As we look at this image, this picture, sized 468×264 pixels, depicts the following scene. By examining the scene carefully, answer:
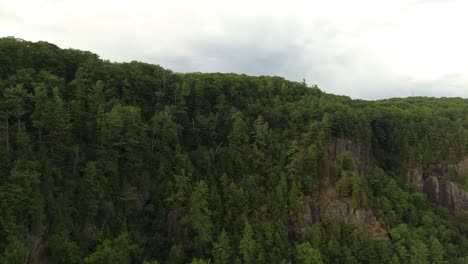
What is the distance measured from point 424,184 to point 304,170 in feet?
129

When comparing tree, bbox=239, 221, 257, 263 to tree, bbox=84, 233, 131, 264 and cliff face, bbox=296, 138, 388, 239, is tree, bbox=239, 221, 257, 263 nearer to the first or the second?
cliff face, bbox=296, 138, 388, 239

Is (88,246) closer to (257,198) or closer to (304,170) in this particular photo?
(257,198)

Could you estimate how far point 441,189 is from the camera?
8625cm

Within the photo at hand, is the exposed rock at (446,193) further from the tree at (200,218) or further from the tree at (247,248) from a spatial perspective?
the tree at (200,218)

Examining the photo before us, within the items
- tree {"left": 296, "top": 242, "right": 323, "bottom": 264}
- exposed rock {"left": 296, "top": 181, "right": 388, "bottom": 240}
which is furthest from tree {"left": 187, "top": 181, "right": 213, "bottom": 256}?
exposed rock {"left": 296, "top": 181, "right": 388, "bottom": 240}

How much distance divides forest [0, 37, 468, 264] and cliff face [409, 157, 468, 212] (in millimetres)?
2508

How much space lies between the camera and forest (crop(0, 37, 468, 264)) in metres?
44.4

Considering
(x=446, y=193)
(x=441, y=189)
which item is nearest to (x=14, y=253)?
(x=441, y=189)

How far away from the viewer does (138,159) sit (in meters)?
54.3

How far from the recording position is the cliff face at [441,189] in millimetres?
85000

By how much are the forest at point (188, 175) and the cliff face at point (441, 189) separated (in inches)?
98.8

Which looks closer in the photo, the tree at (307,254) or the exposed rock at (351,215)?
the tree at (307,254)

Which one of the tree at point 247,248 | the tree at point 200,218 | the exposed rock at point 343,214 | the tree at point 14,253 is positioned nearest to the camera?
the tree at point 14,253

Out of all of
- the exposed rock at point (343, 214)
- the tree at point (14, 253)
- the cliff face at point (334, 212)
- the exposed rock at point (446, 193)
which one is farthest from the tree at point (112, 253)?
the exposed rock at point (446, 193)
